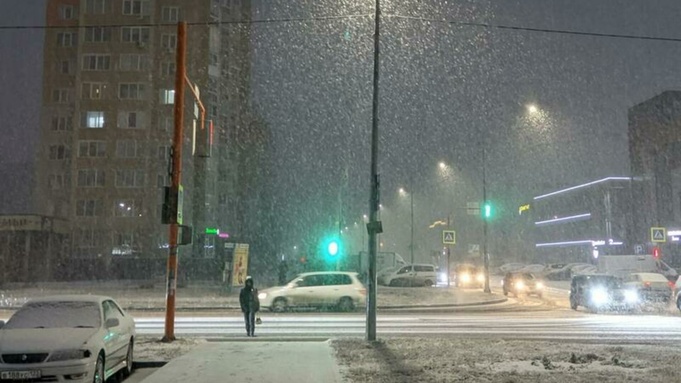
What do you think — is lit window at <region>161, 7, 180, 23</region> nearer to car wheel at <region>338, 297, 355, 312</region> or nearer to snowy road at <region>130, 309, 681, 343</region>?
→ car wheel at <region>338, 297, 355, 312</region>

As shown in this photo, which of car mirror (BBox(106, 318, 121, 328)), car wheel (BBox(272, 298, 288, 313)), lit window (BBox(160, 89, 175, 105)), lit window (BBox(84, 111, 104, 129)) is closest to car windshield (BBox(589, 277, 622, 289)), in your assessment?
car wheel (BBox(272, 298, 288, 313))

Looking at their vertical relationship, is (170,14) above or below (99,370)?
above

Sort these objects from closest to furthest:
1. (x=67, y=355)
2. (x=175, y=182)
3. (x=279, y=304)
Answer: (x=67, y=355), (x=175, y=182), (x=279, y=304)

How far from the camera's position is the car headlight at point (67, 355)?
820 centimetres

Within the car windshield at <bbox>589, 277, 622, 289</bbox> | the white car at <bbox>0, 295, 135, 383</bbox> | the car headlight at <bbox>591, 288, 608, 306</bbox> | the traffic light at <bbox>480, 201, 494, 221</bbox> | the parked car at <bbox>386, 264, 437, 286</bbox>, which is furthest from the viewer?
the parked car at <bbox>386, 264, 437, 286</bbox>

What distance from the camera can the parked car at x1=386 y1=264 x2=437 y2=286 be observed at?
4200cm

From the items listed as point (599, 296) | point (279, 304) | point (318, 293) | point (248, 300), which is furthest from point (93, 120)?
point (248, 300)

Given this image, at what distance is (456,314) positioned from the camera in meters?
24.3

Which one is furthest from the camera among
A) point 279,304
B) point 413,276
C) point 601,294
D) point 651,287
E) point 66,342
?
point 413,276

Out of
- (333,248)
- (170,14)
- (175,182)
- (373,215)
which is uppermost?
(170,14)

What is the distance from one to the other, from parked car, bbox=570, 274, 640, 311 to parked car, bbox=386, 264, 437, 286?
15.5 metres

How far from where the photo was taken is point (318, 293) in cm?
2450

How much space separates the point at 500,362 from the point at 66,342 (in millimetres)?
6682

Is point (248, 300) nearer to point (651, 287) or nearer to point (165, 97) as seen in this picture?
point (651, 287)
